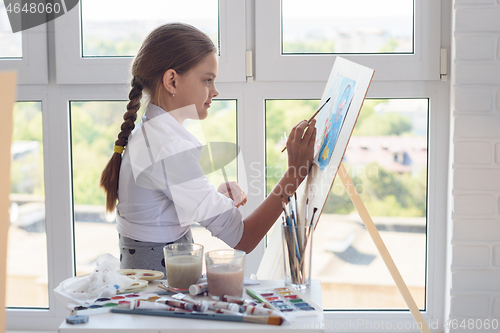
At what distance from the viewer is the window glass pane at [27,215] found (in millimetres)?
1769

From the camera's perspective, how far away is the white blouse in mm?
1097

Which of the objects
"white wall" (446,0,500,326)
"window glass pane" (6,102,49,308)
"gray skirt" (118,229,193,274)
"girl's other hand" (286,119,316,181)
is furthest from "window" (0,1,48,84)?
"white wall" (446,0,500,326)

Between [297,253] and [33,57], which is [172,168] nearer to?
[297,253]

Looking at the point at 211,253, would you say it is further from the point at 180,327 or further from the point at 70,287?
the point at 70,287

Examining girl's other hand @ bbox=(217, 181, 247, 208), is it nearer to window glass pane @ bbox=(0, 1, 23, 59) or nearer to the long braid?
the long braid

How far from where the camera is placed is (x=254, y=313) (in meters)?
0.75

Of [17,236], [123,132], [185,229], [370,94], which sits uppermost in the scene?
[370,94]

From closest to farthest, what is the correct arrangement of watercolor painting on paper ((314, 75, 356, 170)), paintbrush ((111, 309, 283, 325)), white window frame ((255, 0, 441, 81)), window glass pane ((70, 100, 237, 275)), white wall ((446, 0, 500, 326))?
1. paintbrush ((111, 309, 283, 325))
2. watercolor painting on paper ((314, 75, 356, 170))
3. white wall ((446, 0, 500, 326))
4. white window frame ((255, 0, 441, 81))
5. window glass pane ((70, 100, 237, 275))

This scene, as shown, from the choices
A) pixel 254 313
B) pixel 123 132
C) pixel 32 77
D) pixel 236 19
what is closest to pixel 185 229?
pixel 123 132

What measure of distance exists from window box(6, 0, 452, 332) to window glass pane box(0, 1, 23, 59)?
43mm

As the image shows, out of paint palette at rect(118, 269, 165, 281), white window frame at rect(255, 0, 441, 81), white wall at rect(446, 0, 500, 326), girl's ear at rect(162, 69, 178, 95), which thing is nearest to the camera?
paint palette at rect(118, 269, 165, 281)

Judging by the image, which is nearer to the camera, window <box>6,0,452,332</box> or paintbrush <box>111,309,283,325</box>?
paintbrush <box>111,309,283,325</box>

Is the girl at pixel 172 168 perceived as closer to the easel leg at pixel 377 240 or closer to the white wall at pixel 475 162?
the easel leg at pixel 377 240

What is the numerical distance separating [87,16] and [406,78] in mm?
1169
